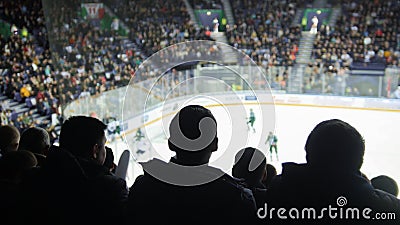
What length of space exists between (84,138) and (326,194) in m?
0.70

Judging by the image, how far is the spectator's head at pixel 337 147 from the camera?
1.21 meters

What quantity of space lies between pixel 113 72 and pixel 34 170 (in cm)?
746

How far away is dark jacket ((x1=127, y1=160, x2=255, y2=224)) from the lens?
118cm

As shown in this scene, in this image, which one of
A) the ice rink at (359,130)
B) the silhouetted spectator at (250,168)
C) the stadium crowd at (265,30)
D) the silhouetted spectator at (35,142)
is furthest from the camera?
the stadium crowd at (265,30)

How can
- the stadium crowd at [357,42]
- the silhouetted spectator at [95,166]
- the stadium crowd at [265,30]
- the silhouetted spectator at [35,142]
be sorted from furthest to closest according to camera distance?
the stadium crowd at [265,30]
the stadium crowd at [357,42]
the silhouetted spectator at [35,142]
the silhouetted spectator at [95,166]

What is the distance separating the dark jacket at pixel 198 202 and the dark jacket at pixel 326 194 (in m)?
0.13

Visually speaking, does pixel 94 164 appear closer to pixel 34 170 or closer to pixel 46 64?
pixel 34 170

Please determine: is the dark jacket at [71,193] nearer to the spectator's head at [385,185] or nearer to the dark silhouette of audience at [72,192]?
the dark silhouette of audience at [72,192]

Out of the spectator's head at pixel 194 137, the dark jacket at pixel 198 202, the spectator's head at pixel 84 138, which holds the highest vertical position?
the spectator's head at pixel 194 137

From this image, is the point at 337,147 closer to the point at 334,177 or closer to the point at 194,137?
the point at 334,177

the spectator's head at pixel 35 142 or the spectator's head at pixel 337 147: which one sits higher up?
the spectator's head at pixel 337 147

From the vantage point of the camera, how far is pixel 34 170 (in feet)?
4.64

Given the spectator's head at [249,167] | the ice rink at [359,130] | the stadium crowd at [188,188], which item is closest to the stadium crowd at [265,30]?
the ice rink at [359,130]

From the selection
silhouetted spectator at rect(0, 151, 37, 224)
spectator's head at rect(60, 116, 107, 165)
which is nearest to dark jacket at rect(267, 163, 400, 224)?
spectator's head at rect(60, 116, 107, 165)
